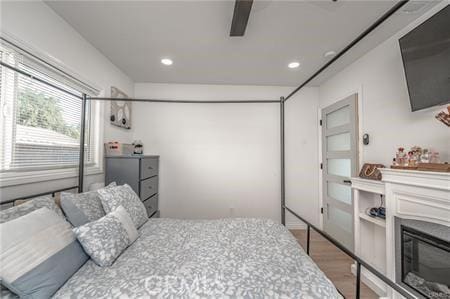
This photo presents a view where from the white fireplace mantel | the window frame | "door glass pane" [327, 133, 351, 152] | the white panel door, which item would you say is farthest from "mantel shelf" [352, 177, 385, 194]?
the window frame

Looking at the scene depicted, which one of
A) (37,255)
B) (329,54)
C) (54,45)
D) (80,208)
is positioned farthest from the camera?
(329,54)

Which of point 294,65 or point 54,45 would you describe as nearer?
point 54,45

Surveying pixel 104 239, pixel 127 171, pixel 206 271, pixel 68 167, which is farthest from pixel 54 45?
pixel 206 271

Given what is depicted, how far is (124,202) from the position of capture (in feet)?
5.55

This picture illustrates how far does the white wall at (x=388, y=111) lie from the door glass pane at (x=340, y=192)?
1.90 feet

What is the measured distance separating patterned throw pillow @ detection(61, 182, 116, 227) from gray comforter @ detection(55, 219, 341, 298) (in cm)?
31

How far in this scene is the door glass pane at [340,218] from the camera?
2828 millimetres

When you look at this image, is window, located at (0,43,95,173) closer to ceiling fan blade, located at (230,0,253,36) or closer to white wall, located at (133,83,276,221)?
white wall, located at (133,83,276,221)

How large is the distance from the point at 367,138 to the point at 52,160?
336 cm

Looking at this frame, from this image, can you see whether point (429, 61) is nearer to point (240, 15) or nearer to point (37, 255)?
point (240, 15)

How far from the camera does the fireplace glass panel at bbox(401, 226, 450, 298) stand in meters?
1.48

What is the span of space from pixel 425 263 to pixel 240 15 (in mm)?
2445

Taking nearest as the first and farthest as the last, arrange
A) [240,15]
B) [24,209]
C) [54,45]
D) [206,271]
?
1. [206,271]
2. [24,209]
3. [240,15]
4. [54,45]

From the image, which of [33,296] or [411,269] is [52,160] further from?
[411,269]
